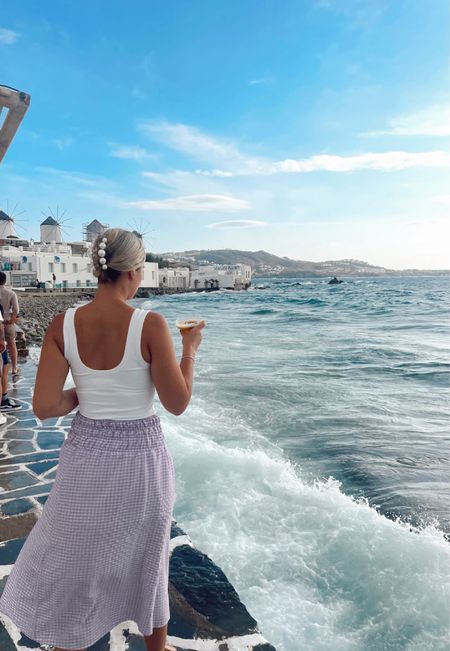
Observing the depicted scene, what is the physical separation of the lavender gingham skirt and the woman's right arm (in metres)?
0.13

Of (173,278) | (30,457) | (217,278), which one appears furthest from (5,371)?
(217,278)

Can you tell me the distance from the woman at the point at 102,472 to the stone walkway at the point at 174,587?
683mm

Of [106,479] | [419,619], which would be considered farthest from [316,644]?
[106,479]

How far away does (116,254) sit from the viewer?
5.06 ft

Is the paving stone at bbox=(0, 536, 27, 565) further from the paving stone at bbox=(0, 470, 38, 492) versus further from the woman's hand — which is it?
the woman's hand

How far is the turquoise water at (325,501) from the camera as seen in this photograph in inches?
122

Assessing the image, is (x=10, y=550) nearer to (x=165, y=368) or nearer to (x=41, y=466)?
(x=41, y=466)

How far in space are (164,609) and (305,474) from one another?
12.7ft

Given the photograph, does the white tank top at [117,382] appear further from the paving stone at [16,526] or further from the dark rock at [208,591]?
the paving stone at [16,526]

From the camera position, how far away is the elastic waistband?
1551mm

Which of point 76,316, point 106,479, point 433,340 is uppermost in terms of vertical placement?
point 76,316

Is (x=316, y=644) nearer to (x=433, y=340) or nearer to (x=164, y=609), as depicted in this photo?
(x=164, y=609)

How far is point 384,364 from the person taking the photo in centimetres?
1238

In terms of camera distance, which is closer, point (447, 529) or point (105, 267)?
point (105, 267)
